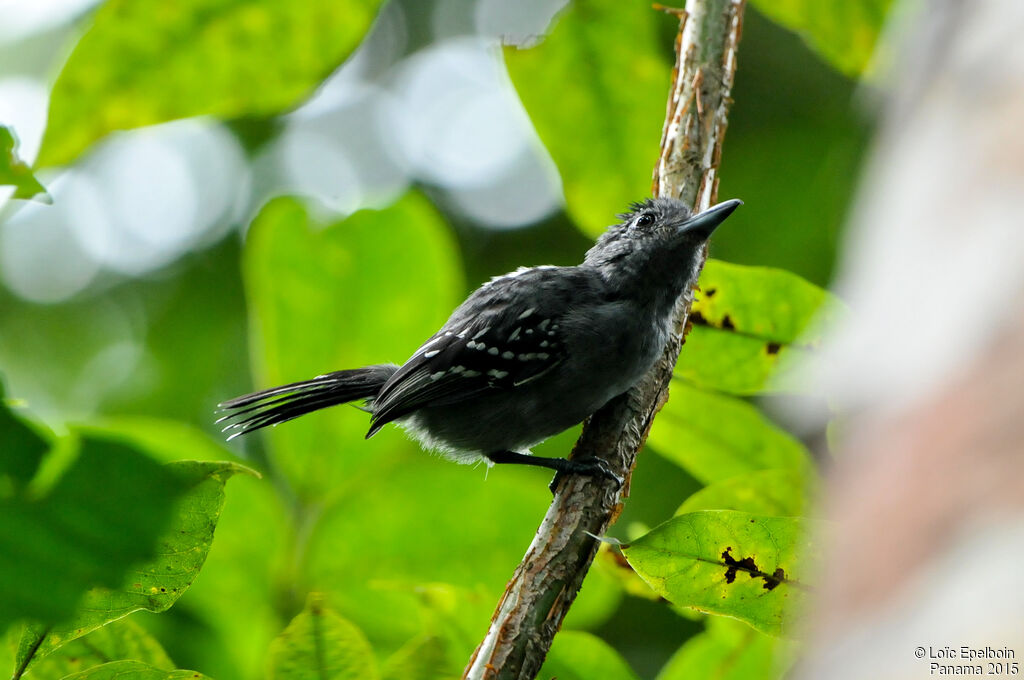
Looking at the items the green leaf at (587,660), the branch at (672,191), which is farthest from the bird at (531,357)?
the green leaf at (587,660)

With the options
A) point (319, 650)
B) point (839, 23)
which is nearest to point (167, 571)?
point (319, 650)

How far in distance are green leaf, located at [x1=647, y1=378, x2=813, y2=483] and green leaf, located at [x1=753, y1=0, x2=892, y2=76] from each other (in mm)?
940

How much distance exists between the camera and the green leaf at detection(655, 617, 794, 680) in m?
2.17

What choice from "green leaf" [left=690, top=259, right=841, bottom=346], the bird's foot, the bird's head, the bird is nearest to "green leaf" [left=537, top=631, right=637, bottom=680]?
the bird's foot

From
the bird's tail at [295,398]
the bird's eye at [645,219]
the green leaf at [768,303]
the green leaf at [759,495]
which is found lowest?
the green leaf at [759,495]

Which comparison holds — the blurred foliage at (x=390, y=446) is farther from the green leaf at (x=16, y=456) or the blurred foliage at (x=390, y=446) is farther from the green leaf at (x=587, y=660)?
the green leaf at (x=16, y=456)

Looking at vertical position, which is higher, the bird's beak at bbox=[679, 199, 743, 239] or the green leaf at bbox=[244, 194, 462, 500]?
the bird's beak at bbox=[679, 199, 743, 239]

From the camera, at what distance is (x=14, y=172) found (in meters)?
1.28

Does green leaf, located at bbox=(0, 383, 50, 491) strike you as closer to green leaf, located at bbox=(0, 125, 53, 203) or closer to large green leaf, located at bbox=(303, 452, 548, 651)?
green leaf, located at bbox=(0, 125, 53, 203)

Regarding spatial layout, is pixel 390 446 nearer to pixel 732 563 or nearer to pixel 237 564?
pixel 237 564

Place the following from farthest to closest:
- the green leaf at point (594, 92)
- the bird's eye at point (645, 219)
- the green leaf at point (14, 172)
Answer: the bird's eye at point (645, 219), the green leaf at point (594, 92), the green leaf at point (14, 172)

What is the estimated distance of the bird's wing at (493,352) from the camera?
3492 mm

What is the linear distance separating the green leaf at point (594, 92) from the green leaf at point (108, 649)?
159 centimetres

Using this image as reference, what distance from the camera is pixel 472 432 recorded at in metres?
3.71
